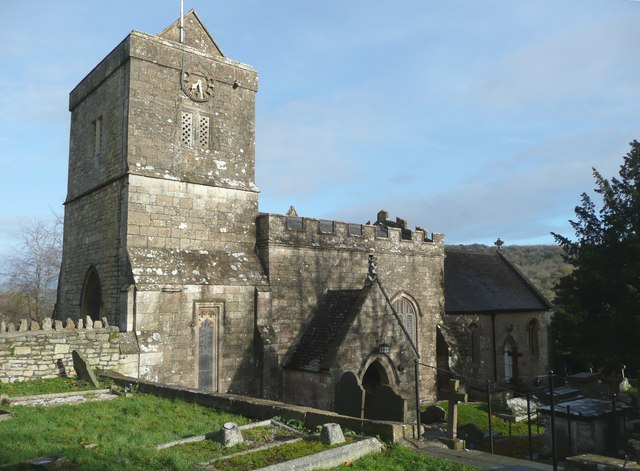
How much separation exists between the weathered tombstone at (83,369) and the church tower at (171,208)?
1197mm

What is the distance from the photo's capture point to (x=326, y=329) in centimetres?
1712

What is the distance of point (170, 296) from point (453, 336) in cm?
1322

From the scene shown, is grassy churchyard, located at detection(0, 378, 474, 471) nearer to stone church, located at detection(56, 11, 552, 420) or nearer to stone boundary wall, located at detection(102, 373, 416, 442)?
stone boundary wall, located at detection(102, 373, 416, 442)

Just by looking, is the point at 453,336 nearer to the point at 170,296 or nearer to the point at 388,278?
the point at 388,278

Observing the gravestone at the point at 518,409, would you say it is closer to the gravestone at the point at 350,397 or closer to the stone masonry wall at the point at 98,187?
the gravestone at the point at 350,397

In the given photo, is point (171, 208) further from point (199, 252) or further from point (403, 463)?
point (403, 463)

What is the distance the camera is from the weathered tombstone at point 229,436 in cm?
812

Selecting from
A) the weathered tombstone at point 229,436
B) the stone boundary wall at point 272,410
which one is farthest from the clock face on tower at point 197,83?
the weathered tombstone at point 229,436

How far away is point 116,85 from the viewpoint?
16.5m

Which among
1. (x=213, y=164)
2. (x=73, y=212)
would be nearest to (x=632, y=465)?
(x=213, y=164)

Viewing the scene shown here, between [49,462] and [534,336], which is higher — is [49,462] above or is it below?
above

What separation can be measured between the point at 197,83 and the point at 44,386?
1023cm

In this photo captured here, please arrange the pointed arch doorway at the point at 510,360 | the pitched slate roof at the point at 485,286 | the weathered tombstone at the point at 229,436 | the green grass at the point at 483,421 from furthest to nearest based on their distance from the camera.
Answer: the pointed arch doorway at the point at 510,360 → the pitched slate roof at the point at 485,286 → the green grass at the point at 483,421 → the weathered tombstone at the point at 229,436

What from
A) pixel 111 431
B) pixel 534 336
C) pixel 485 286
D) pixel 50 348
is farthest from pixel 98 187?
pixel 534 336
